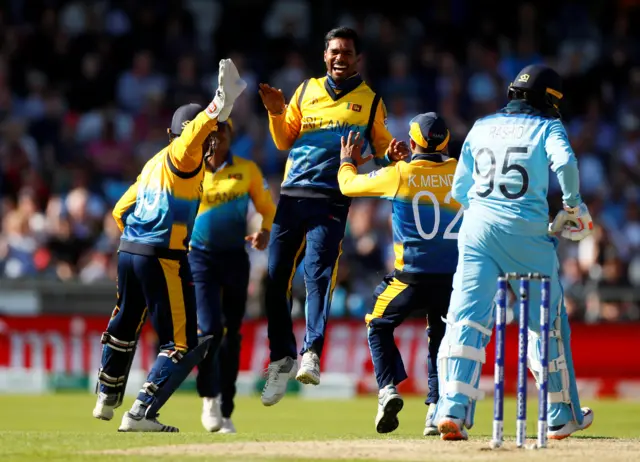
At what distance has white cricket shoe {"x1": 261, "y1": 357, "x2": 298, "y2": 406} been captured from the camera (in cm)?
1267

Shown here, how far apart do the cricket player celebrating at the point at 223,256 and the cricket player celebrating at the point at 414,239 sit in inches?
96.5

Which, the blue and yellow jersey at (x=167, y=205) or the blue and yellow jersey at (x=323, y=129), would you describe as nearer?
the blue and yellow jersey at (x=167, y=205)

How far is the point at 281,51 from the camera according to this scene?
2578cm

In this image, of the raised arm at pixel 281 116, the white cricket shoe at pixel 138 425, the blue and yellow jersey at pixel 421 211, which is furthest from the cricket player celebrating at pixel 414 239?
the white cricket shoe at pixel 138 425

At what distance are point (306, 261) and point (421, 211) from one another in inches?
46.3

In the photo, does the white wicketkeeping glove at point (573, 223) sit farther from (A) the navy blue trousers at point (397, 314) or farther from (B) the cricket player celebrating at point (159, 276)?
(B) the cricket player celebrating at point (159, 276)

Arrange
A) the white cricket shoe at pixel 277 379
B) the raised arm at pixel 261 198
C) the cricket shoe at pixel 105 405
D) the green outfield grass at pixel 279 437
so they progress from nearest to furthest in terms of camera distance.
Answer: the green outfield grass at pixel 279 437
the white cricket shoe at pixel 277 379
the cricket shoe at pixel 105 405
the raised arm at pixel 261 198

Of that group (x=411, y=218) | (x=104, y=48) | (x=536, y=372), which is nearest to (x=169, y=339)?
(x=411, y=218)

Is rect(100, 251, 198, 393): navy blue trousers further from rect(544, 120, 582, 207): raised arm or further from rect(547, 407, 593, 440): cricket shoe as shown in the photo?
rect(544, 120, 582, 207): raised arm

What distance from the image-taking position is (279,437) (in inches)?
469

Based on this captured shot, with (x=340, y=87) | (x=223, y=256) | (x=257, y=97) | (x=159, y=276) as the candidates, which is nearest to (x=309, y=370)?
(x=159, y=276)

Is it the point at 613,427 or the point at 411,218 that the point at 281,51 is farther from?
the point at 411,218

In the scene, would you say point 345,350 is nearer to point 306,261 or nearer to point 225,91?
point 306,261

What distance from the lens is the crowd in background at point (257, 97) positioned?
71.1ft
